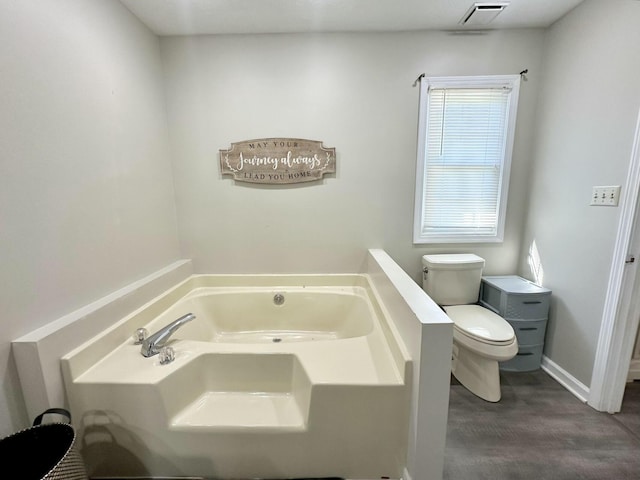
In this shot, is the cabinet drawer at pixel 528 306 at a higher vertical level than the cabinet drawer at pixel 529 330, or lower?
higher

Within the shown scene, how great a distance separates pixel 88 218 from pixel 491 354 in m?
2.33

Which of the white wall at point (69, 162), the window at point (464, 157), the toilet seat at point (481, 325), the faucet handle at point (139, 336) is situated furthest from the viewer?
the window at point (464, 157)

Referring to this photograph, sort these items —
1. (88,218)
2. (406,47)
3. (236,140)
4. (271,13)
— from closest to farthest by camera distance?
(88,218) → (271,13) → (406,47) → (236,140)

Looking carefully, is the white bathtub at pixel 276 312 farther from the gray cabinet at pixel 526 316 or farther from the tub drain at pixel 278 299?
the gray cabinet at pixel 526 316

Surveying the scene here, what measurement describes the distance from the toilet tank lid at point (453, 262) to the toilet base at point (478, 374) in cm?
58

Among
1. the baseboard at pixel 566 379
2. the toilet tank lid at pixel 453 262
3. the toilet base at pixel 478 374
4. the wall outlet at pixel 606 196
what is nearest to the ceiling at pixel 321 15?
the wall outlet at pixel 606 196

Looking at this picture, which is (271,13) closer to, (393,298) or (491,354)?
(393,298)

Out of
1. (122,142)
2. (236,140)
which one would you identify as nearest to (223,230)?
(236,140)

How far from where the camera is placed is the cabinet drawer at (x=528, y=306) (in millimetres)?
1811

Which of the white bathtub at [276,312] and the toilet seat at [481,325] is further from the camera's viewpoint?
the white bathtub at [276,312]

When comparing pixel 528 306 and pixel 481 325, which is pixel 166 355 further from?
pixel 528 306

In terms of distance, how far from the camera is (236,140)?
6.63ft

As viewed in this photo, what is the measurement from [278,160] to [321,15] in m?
0.97

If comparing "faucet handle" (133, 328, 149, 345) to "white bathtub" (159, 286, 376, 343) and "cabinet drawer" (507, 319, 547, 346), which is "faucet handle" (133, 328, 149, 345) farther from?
"cabinet drawer" (507, 319, 547, 346)
